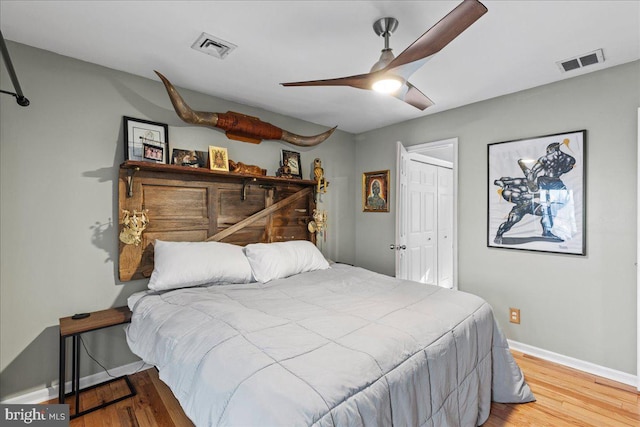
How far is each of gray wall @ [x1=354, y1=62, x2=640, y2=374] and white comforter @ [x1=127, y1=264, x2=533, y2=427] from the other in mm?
920

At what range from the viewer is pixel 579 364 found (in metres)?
2.56

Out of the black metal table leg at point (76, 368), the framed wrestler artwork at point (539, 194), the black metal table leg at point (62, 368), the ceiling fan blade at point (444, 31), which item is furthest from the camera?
the framed wrestler artwork at point (539, 194)

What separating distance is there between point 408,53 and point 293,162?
222 centimetres

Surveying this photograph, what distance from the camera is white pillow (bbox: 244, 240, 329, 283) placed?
268 cm

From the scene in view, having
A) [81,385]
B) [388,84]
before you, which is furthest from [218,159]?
[81,385]

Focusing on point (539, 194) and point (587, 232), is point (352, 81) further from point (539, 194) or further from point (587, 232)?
point (587, 232)

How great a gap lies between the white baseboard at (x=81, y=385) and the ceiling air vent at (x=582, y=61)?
4184 millimetres

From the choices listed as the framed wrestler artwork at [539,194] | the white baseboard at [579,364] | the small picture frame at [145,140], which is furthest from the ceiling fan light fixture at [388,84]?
the white baseboard at [579,364]

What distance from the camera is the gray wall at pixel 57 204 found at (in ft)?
6.70

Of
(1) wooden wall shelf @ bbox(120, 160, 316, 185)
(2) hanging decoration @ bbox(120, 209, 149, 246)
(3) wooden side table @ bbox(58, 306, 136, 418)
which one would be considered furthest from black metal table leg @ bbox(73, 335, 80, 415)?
(1) wooden wall shelf @ bbox(120, 160, 316, 185)

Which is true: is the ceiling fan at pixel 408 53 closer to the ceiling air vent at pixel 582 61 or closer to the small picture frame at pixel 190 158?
→ the ceiling air vent at pixel 582 61

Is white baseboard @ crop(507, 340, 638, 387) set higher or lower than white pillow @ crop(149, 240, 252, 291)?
lower

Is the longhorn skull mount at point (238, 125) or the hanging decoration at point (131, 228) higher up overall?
the longhorn skull mount at point (238, 125)

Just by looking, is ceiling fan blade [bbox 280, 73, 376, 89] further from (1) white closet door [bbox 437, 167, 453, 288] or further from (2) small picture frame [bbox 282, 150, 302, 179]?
(1) white closet door [bbox 437, 167, 453, 288]
